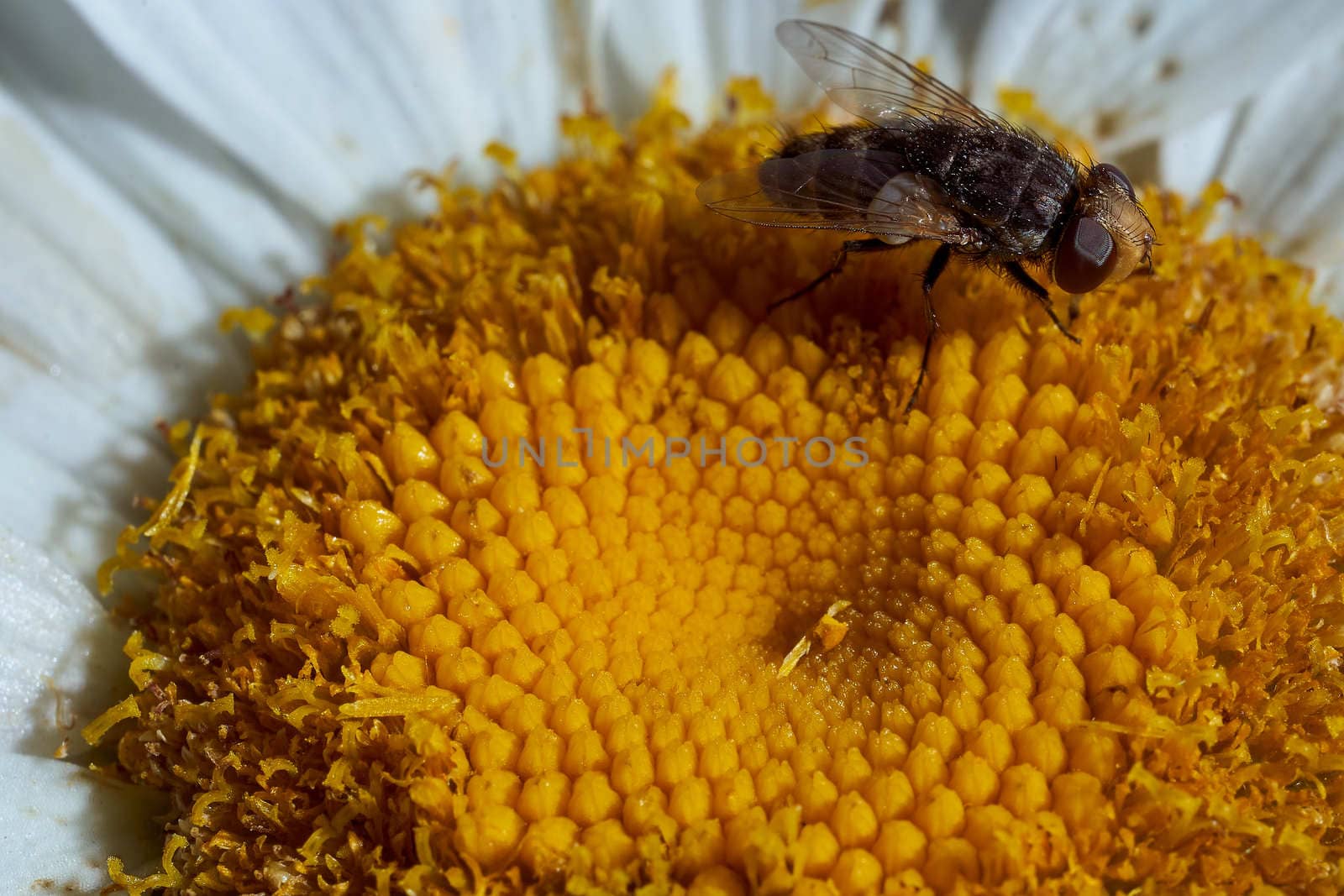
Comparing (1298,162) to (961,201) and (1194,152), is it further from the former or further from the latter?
(961,201)

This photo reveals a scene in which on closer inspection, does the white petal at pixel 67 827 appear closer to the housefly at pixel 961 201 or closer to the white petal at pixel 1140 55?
the housefly at pixel 961 201

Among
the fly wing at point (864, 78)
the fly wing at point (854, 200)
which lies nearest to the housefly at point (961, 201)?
the fly wing at point (854, 200)

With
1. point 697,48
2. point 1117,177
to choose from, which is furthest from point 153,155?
point 1117,177

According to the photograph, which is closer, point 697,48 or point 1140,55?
point 1140,55

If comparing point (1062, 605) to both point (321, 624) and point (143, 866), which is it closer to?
point (321, 624)

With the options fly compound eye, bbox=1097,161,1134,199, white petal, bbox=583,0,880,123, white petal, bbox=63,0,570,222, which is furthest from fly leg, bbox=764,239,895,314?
white petal, bbox=63,0,570,222
